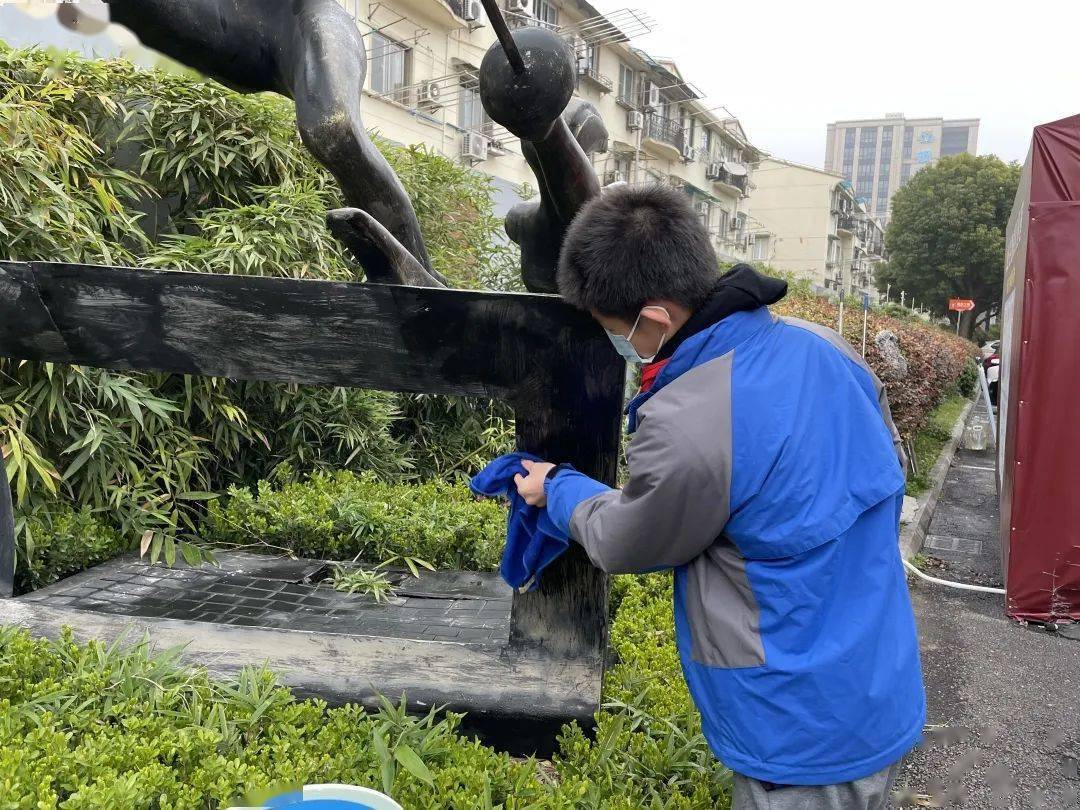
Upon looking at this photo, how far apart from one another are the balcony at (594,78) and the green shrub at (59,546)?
19.3 meters

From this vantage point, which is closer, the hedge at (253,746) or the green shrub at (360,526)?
the hedge at (253,746)

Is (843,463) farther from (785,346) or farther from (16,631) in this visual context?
(16,631)

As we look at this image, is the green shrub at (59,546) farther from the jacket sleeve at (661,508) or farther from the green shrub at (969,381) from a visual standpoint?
the green shrub at (969,381)

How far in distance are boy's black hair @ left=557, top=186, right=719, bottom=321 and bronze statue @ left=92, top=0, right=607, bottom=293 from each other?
696mm

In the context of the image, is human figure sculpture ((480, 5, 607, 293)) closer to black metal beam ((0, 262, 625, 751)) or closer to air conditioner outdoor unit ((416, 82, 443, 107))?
black metal beam ((0, 262, 625, 751))

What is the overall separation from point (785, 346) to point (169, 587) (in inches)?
120

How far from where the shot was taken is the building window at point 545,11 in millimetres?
18375

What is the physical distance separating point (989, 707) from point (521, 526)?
2688 millimetres

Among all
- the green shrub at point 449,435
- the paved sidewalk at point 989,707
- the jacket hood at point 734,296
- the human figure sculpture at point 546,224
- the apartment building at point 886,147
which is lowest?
the paved sidewalk at point 989,707

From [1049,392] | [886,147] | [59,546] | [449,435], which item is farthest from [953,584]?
[886,147]

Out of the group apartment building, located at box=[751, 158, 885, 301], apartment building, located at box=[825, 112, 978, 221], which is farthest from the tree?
apartment building, located at box=[825, 112, 978, 221]

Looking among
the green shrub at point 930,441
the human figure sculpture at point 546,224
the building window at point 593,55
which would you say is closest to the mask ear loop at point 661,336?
the human figure sculpture at point 546,224

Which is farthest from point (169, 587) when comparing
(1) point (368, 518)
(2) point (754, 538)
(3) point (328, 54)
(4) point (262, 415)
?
(2) point (754, 538)

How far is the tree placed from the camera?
3347cm
